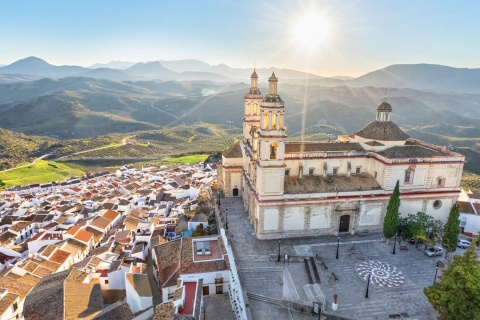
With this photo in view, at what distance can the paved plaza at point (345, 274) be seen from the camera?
66.1 ft

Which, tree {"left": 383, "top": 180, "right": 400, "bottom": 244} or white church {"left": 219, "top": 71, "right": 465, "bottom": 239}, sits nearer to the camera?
tree {"left": 383, "top": 180, "right": 400, "bottom": 244}

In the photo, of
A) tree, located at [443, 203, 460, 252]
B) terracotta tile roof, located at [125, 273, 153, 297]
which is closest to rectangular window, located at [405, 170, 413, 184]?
tree, located at [443, 203, 460, 252]

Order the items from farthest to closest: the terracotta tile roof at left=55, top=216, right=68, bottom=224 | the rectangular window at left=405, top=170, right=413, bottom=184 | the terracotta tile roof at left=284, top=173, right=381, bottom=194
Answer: the terracotta tile roof at left=55, top=216, right=68, bottom=224, the rectangular window at left=405, top=170, right=413, bottom=184, the terracotta tile roof at left=284, top=173, right=381, bottom=194

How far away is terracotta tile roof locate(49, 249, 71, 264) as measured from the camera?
31750 mm

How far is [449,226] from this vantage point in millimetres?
24609

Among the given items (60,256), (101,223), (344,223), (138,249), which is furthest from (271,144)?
(101,223)

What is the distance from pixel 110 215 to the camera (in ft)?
143

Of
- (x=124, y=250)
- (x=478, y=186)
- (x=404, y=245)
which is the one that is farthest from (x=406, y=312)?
(x=478, y=186)

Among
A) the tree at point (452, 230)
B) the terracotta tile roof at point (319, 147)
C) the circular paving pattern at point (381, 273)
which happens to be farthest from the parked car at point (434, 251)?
the terracotta tile roof at point (319, 147)

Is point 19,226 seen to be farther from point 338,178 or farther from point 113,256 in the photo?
point 338,178

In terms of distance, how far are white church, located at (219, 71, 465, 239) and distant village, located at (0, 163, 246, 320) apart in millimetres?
5330

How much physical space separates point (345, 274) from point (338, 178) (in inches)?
350

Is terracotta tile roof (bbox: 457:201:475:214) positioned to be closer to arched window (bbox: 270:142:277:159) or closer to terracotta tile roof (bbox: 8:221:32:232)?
arched window (bbox: 270:142:277:159)

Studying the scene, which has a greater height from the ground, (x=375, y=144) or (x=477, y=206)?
(x=375, y=144)
